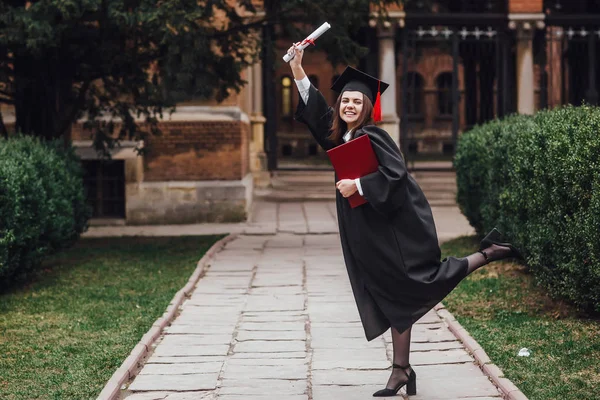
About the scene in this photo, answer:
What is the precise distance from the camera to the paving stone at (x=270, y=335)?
7238 mm

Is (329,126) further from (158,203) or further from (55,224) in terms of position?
(158,203)

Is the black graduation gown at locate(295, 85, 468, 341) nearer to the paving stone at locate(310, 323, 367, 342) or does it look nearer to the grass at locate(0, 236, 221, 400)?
the paving stone at locate(310, 323, 367, 342)

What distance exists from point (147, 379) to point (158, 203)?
30.3 feet

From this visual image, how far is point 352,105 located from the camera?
18.7 feet

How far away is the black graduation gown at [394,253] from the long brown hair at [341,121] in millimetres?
89

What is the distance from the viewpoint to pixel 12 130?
15.3 metres

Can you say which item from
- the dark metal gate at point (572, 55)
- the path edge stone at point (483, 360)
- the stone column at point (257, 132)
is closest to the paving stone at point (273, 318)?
the path edge stone at point (483, 360)

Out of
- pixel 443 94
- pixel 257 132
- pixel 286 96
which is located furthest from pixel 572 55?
pixel 443 94

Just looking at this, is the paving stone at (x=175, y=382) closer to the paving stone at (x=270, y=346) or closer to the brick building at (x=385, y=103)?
the paving stone at (x=270, y=346)

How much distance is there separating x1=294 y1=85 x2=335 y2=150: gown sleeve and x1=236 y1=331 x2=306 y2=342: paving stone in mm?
1932

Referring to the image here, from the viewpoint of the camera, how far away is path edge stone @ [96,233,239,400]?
5758mm

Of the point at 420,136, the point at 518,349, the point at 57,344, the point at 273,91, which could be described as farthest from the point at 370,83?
the point at 420,136

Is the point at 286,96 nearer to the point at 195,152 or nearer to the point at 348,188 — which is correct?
the point at 195,152

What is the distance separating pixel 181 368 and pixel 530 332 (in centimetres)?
261
